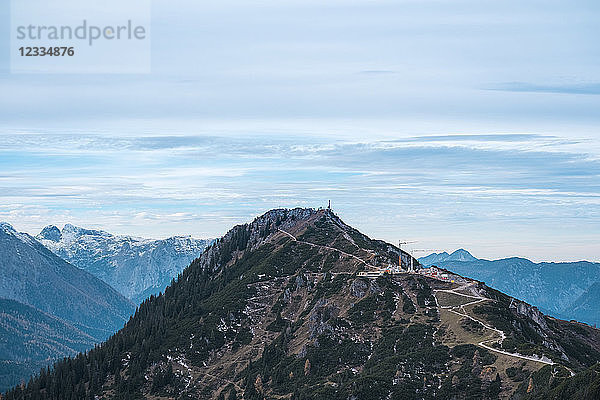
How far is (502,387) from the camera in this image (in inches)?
7421

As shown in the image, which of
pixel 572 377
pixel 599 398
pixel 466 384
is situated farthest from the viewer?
pixel 466 384

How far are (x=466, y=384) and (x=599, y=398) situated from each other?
6047 cm

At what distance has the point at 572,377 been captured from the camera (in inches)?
6368

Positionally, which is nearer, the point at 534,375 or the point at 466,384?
the point at 534,375

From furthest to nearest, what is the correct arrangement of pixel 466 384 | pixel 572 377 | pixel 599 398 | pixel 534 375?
pixel 466 384, pixel 534 375, pixel 572 377, pixel 599 398

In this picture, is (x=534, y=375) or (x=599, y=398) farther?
(x=534, y=375)

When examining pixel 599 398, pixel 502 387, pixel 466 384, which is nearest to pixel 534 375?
pixel 502 387

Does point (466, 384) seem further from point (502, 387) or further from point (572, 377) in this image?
point (572, 377)

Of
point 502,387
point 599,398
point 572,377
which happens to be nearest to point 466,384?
point 502,387

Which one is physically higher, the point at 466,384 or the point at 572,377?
the point at 572,377

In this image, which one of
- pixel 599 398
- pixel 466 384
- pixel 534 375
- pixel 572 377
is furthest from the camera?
pixel 466 384

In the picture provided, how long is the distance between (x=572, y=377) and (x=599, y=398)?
2096cm

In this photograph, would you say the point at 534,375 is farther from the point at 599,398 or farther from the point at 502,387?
the point at 599,398

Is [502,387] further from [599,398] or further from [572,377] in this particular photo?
[599,398]
